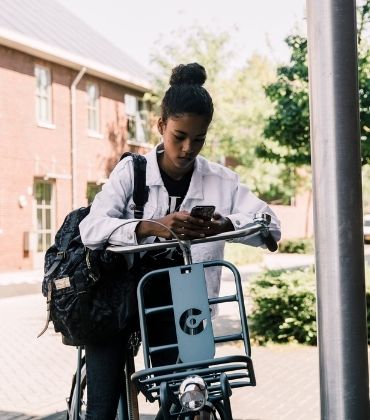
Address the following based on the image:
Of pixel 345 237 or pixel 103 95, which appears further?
pixel 103 95

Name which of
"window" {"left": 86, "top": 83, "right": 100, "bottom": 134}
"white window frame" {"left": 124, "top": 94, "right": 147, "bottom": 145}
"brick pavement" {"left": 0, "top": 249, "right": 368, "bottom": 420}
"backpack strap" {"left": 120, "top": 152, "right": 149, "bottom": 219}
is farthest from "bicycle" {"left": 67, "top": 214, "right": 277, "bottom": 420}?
"white window frame" {"left": 124, "top": 94, "right": 147, "bottom": 145}

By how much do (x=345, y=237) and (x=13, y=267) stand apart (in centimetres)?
1861

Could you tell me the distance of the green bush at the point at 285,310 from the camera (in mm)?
8523

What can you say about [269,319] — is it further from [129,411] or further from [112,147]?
[112,147]

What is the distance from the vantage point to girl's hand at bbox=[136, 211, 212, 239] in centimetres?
230

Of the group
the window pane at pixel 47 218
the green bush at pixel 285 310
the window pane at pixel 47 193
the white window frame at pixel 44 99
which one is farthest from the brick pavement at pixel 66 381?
the white window frame at pixel 44 99

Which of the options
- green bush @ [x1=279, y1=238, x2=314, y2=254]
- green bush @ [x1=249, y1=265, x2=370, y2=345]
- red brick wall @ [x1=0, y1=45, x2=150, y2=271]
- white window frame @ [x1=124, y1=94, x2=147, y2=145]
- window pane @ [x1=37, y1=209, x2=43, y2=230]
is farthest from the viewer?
green bush @ [x1=279, y1=238, x2=314, y2=254]

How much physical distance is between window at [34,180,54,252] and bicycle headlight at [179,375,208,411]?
65.9 feet

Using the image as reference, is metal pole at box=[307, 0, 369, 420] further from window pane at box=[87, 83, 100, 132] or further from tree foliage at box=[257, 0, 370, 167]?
window pane at box=[87, 83, 100, 132]

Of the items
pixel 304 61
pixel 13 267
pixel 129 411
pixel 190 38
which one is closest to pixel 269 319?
pixel 304 61

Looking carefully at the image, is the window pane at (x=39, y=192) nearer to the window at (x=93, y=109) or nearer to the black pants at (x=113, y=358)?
the window at (x=93, y=109)

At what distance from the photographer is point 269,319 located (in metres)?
8.82

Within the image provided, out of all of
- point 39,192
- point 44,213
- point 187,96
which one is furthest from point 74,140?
point 187,96

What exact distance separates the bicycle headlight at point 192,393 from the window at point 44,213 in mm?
20098
